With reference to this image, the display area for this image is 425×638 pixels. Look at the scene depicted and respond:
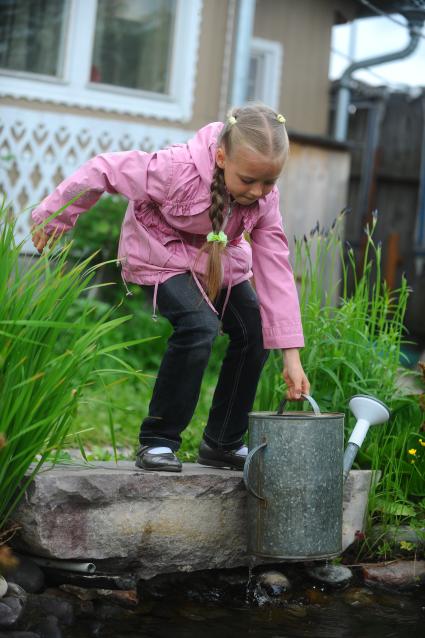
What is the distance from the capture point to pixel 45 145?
7.62 m

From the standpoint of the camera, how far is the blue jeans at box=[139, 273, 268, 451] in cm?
310

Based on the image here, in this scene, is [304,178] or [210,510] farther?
[304,178]

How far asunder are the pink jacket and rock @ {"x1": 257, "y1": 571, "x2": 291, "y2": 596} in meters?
0.77

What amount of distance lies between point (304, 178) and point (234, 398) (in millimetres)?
4469

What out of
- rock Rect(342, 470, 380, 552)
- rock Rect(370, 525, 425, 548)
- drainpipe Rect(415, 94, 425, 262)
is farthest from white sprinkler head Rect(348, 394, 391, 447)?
drainpipe Rect(415, 94, 425, 262)

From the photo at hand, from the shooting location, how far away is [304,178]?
7.60 m

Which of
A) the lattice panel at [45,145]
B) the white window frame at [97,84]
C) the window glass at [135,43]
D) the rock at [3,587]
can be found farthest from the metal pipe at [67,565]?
the window glass at [135,43]

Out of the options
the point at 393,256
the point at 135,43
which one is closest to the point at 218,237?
the point at 135,43

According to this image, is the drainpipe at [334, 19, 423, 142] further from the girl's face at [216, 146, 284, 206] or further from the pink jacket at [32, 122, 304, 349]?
the girl's face at [216, 146, 284, 206]

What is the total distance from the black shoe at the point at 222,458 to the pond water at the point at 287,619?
50 cm

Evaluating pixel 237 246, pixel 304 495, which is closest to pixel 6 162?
pixel 237 246

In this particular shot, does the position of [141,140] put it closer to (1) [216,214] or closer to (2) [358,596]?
(1) [216,214]

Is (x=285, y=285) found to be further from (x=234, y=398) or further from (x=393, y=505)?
(x=393, y=505)

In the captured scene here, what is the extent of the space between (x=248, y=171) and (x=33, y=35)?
18.8 feet
